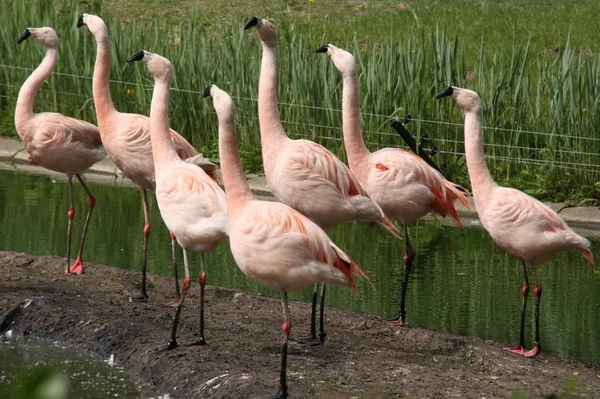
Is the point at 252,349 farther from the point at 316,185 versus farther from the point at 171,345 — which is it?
the point at 316,185

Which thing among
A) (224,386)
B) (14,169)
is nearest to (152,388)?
(224,386)

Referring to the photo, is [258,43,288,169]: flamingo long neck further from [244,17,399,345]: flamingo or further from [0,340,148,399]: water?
[0,340,148,399]: water

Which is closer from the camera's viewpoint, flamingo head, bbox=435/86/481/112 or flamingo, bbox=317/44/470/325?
flamingo head, bbox=435/86/481/112

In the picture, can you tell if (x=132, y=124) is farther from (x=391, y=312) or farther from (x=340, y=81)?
(x=340, y=81)

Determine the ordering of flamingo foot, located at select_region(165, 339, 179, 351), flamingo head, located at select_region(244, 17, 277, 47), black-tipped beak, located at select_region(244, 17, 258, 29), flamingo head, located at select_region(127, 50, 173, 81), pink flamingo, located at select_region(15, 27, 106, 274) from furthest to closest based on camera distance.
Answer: pink flamingo, located at select_region(15, 27, 106, 274), flamingo head, located at select_region(127, 50, 173, 81), flamingo head, located at select_region(244, 17, 277, 47), black-tipped beak, located at select_region(244, 17, 258, 29), flamingo foot, located at select_region(165, 339, 179, 351)

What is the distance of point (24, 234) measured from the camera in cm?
844

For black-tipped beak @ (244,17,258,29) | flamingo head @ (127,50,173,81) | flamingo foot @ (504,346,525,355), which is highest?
black-tipped beak @ (244,17,258,29)

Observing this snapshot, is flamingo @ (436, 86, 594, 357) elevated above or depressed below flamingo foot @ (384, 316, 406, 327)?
above

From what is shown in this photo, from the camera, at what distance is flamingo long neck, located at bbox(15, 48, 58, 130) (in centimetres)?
741

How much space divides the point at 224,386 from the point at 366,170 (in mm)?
2075

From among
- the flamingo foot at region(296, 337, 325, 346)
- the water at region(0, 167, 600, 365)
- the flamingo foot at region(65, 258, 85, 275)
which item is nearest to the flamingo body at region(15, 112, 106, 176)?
the flamingo foot at region(65, 258, 85, 275)

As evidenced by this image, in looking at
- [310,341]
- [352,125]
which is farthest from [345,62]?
[310,341]

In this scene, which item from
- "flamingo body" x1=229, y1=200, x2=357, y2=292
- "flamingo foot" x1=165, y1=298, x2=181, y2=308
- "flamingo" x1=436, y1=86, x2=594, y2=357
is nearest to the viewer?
"flamingo body" x1=229, y1=200, x2=357, y2=292

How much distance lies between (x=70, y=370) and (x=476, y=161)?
2.62 m
